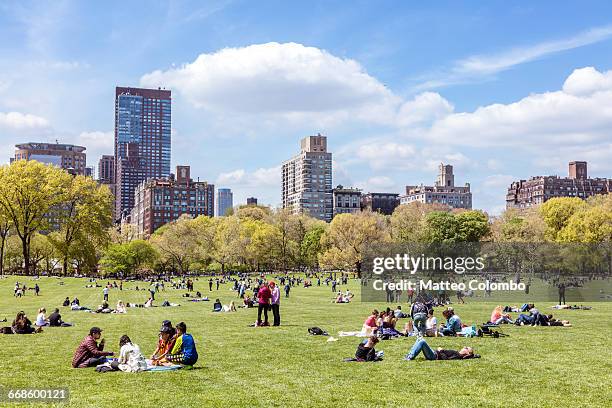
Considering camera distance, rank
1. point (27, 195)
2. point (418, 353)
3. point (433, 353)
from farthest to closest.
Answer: point (27, 195), point (418, 353), point (433, 353)

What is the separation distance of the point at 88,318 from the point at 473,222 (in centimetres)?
8031

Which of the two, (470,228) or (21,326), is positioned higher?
(470,228)

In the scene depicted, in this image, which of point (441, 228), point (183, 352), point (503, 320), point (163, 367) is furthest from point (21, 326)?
point (441, 228)

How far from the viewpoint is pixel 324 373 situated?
51.6ft

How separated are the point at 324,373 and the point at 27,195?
272 feet

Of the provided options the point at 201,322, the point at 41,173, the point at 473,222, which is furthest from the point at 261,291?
the point at 473,222

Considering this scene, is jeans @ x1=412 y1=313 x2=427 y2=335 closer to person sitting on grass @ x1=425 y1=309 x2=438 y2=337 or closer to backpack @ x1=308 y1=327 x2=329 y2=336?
person sitting on grass @ x1=425 y1=309 x2=438 y2=337

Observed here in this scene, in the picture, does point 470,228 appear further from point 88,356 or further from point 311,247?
point 88,356

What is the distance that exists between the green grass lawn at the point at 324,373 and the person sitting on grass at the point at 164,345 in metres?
0.94

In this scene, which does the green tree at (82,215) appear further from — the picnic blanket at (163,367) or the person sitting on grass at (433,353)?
the person sitting on grass at (433,353)

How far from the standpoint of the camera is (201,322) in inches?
1198

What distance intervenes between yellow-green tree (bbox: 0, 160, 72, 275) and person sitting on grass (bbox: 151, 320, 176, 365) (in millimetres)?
77065

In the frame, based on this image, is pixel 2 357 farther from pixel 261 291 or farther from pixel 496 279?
pixel 496 279

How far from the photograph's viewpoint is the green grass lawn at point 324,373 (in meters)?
12.9
